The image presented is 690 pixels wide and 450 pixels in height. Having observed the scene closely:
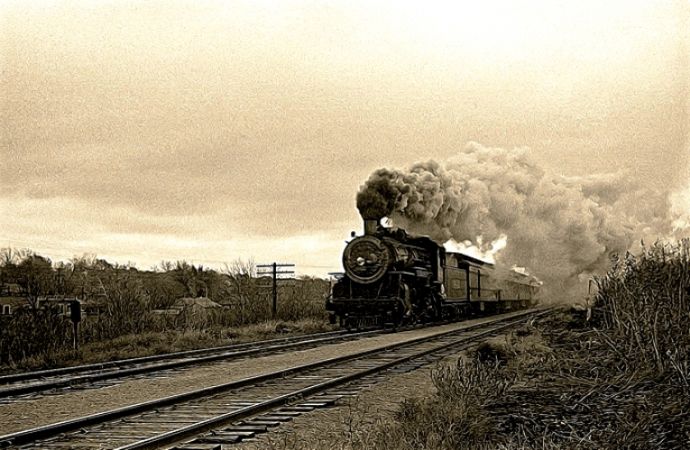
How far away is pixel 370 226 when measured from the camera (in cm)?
2775

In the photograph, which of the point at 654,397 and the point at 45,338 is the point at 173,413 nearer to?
the point at 654,397

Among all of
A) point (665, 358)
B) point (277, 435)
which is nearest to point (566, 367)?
point (665, 358)

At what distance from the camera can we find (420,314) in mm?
29359

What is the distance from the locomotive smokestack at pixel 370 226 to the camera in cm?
2761

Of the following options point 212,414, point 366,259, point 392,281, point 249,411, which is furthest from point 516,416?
point 366,259

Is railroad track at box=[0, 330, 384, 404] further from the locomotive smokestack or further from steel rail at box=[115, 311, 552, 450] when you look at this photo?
the locomotive smokestack

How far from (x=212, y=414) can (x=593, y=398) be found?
15.0ft

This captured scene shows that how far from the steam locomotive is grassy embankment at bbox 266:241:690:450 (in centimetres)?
1398

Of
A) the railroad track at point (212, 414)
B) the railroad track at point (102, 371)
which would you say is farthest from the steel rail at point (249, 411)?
the railroad track at point (102, 371)

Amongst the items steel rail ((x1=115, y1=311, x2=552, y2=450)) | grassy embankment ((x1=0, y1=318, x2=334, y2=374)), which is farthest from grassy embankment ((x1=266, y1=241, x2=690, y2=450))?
grassy embankment ((x1=0, y1=318, x2=334, y2=374))

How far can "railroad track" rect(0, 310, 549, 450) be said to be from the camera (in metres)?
7.83

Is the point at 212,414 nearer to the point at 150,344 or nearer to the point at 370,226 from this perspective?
the point at 150,344

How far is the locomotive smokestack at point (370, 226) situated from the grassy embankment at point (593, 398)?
1529 centimetres

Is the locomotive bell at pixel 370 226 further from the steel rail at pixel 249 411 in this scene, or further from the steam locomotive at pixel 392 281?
the steel rail at pixel 249 411
